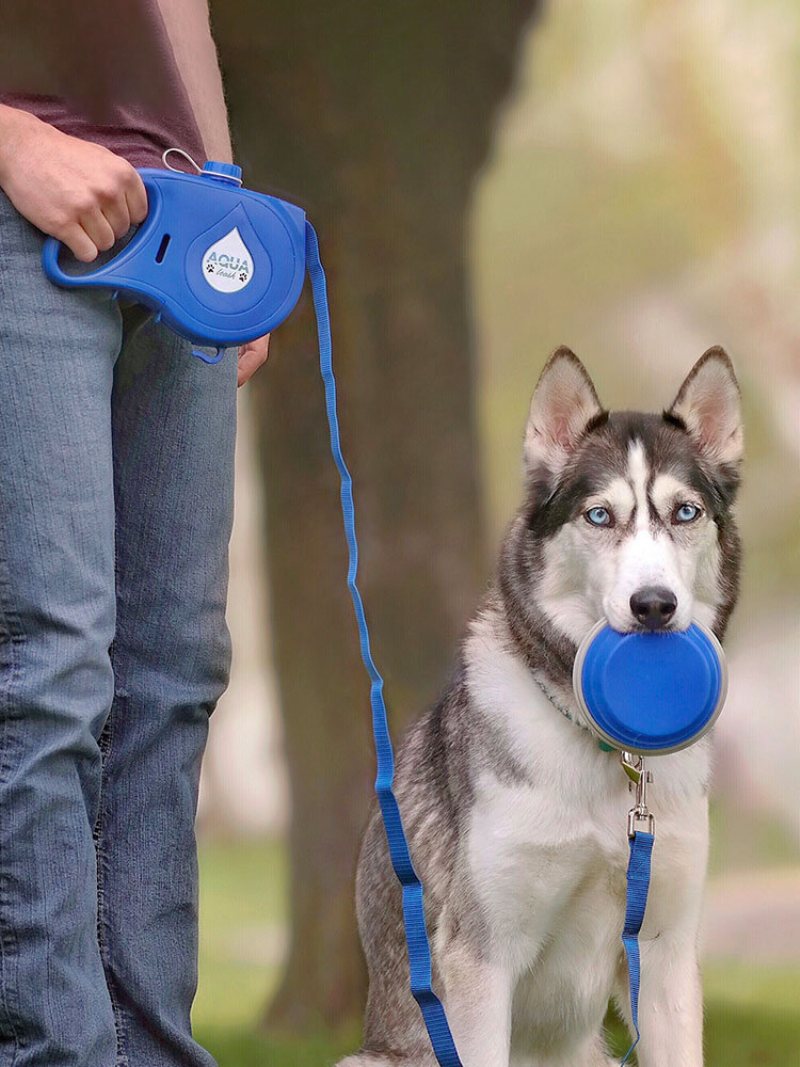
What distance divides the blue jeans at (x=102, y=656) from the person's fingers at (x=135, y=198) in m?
0.10

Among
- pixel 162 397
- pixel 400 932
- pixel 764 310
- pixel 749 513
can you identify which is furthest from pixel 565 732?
pixel 764 310

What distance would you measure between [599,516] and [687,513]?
14 centimetres

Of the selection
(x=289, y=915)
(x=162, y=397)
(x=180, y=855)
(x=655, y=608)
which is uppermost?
(x=162, y=397)

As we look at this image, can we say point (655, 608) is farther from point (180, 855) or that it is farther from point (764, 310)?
point (764, 310)

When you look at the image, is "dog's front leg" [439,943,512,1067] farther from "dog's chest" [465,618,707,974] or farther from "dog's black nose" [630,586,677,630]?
"dog's black nose" [630,586,677,630]

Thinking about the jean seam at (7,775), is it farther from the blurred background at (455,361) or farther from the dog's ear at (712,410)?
the blurred background at (455,361)

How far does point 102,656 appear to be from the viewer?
1.55 meters

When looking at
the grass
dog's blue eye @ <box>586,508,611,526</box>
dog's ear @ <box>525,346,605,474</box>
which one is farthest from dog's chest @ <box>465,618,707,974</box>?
the grass

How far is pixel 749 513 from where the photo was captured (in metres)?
2.86

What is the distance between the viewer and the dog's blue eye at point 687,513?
202 centimetres

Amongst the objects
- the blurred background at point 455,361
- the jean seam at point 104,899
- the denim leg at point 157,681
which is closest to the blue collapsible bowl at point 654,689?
the denim leg at point 157,681

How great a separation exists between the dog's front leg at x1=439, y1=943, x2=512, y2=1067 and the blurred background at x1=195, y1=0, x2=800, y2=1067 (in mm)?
A: 887

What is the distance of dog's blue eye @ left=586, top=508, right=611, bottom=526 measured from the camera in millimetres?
2018

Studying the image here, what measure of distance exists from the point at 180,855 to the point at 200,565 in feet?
1.32
